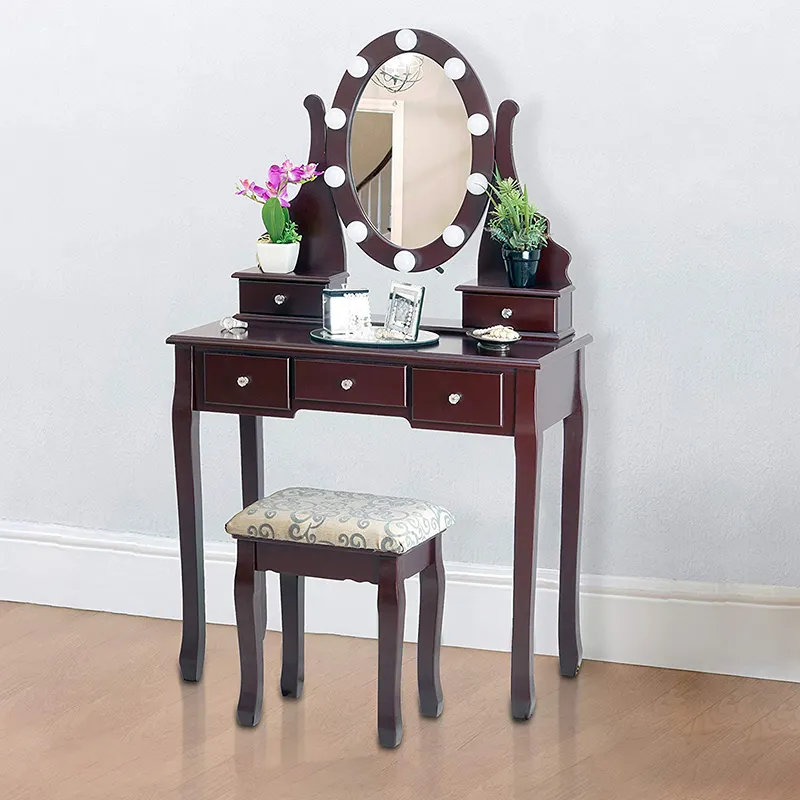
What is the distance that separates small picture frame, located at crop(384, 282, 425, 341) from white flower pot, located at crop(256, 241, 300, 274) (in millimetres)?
323

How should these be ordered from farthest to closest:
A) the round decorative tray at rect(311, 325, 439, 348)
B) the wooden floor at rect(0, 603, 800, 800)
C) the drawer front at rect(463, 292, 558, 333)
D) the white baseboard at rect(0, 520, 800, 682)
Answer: the white baseboard at rect(0, 520, 800, 682)
the drawer front at rect(463, 292, 558, 333)
the round decorative tray at rect(311, 325, 439, 348)
the wooden floor at rect(0, 603, 800, 800)

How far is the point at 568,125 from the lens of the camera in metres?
2.98

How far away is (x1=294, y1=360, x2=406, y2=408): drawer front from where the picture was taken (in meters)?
2.65

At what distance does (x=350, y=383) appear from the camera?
8.79 ft

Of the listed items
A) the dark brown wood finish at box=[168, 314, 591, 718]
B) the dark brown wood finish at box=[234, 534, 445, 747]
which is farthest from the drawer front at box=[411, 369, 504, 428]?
the dark brown wood finish at box=[234, 534, 445, 747]

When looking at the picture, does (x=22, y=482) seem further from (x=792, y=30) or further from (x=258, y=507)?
(x=792, y=30)

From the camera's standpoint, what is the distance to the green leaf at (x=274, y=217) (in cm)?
293

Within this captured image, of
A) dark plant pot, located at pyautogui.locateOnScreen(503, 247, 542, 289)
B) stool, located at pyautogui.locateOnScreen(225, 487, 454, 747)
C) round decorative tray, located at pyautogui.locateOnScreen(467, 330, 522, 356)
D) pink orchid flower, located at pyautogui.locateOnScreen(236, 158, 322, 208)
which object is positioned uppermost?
pink orchid flower, located at pyautogui.locateOnScreen(236, 158, 322, 208)

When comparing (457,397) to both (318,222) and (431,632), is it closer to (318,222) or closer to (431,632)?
(431,632)

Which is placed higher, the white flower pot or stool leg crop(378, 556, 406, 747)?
the white flower pot

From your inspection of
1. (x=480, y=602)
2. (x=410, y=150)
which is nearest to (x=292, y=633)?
(x=480, y=602)

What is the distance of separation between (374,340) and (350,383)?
0.37ft

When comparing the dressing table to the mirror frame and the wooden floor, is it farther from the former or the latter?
the wooden floor

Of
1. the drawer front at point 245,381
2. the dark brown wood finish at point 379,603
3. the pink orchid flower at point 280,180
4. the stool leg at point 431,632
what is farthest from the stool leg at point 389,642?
the pink orchid flower at point 280,180
